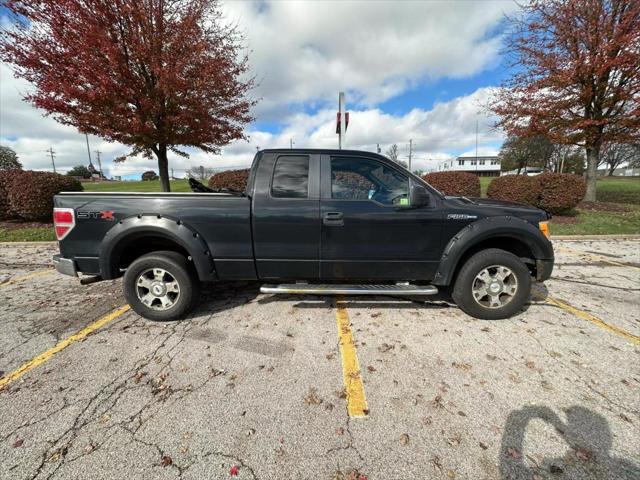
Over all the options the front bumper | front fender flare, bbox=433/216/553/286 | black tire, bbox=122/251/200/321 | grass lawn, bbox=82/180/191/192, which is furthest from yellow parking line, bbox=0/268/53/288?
grass lawn, bbox=82/180/191/192

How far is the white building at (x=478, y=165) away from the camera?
81438 millimetres

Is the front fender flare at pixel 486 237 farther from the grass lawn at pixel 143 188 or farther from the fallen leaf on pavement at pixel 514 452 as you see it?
the grass lawn at pixel 143 188

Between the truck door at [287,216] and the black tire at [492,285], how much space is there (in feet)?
5.69

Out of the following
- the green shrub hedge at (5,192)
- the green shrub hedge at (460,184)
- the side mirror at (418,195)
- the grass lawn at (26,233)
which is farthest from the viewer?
the green shrub hedge at (460,184)

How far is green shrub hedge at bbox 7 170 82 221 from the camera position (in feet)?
27.1

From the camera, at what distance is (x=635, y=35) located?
28.6ft

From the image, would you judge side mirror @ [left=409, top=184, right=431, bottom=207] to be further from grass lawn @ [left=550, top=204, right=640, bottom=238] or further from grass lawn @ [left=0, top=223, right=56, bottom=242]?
grass lawn @ [left=0, top=223, right=56, bottom=242]

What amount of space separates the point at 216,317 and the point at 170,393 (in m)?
1.22

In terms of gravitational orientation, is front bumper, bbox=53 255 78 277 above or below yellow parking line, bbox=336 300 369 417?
above

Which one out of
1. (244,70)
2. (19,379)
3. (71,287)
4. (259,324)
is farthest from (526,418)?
(244,70)

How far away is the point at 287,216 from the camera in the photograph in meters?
3.07

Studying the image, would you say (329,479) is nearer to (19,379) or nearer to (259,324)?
(259,324)

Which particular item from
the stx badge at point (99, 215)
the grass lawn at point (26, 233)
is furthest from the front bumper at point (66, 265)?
the grass lawn at point (26, 233)

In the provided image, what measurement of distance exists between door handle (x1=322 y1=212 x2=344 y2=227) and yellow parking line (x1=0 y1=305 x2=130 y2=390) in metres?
2.85
